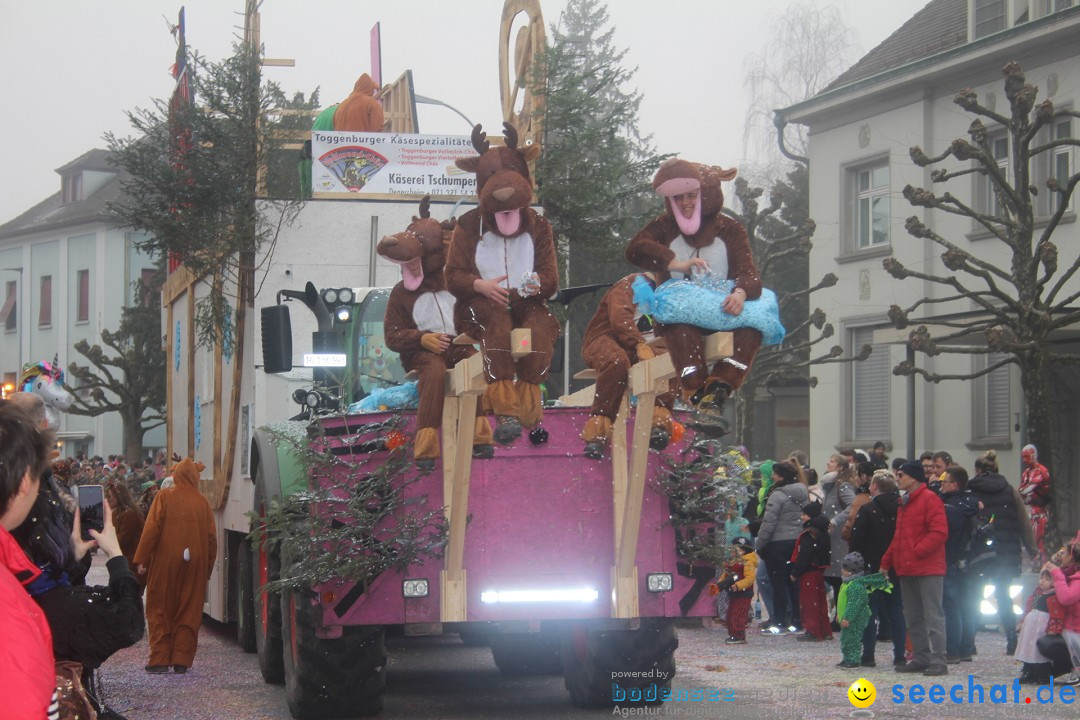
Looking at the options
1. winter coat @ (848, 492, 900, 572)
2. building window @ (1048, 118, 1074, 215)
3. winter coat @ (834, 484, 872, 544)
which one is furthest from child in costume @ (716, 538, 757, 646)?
building window @ (1048, 118, 1074, 215)

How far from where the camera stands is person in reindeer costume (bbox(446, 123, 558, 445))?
776 cm

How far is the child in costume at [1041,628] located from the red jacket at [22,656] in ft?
28.1

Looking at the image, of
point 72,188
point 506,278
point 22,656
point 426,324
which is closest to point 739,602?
point 426,324

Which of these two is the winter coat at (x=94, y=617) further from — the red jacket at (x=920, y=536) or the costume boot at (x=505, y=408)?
the red jacket at (x=920, y=536)

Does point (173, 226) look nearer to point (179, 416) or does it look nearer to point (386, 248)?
point (179, 416)

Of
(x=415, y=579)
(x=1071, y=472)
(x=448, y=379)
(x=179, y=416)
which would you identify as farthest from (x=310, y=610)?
(x=1071, y=472)

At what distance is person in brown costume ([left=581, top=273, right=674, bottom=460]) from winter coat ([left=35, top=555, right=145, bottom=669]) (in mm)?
3061

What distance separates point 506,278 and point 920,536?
5065mm

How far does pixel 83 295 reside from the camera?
194 ft

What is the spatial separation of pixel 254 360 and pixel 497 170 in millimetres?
4498

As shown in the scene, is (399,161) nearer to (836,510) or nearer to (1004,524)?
(836,510)

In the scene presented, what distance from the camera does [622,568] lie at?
8.62 meters

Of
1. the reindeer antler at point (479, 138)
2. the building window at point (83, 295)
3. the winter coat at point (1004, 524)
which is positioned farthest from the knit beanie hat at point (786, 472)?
the building window at point (83, 295)

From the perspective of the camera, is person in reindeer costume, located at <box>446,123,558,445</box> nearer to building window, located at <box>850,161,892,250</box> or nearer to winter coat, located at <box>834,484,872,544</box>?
winter coat, located at <box>834,484,872,544</box>
